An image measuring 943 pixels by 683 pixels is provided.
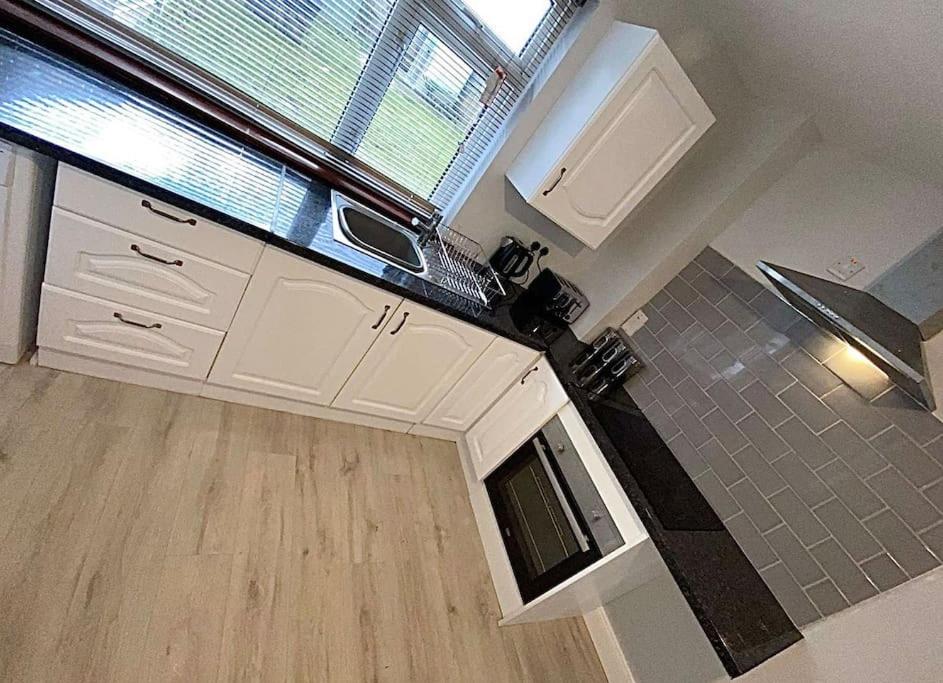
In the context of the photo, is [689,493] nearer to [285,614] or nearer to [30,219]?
[285,614]

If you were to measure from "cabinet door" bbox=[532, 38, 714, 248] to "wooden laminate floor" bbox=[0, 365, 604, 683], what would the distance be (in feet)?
4.75

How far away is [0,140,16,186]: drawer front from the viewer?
1.09 metres

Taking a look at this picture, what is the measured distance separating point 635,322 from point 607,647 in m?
1.47

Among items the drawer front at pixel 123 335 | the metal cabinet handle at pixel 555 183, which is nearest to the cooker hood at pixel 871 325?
the metal cabinet handle at pixel 555 183

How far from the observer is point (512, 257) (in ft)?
7.49

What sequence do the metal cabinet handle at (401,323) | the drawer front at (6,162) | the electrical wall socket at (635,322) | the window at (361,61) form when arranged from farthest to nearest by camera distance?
the electrical wall socket at (635,322) < the metal cabinet handle at (401,323) < the window at (361,61) < the drawer front at (6,162)

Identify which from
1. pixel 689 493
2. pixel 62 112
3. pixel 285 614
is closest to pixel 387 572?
pixel 285 614

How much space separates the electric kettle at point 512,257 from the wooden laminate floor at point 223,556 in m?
1.18

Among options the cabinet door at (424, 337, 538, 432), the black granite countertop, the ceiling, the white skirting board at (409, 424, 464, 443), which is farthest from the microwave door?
the ceiling

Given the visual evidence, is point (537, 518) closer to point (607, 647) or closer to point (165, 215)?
point (607, 647)

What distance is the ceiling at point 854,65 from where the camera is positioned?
97 centimetres

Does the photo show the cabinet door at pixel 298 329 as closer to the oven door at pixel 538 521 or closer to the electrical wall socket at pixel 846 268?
the oven door at pixel 538 521

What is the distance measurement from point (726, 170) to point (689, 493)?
1392mm

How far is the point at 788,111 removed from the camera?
169cm
